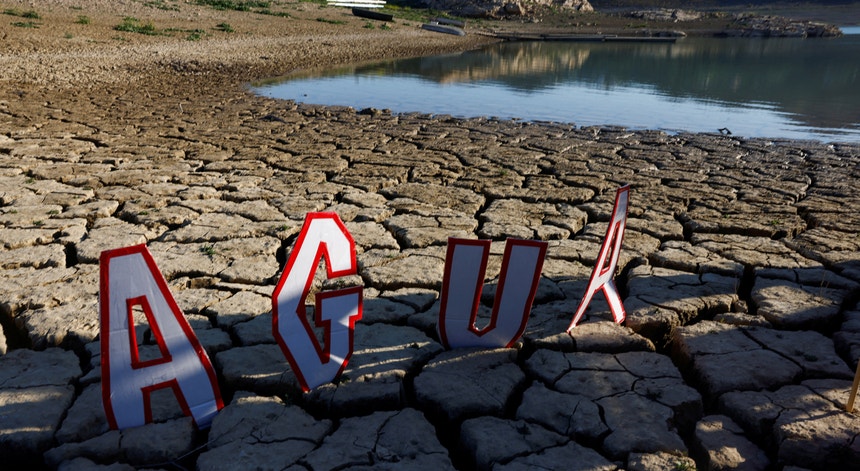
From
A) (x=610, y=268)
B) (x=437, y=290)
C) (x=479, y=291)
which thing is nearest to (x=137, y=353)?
(x=479, y=291)

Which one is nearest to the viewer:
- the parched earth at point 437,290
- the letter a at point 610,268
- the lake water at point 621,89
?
the parched earth at point 437,290

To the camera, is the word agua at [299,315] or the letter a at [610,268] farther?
the letter a at [610,268]

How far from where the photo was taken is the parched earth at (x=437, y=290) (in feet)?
6.58

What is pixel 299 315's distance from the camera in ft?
7.03

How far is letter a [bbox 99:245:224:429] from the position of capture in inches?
73.0

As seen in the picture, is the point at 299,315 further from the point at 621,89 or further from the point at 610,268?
the point at 621,89

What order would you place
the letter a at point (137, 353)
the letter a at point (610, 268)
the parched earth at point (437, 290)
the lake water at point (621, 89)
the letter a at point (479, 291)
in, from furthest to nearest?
the lake water at point (621, 89)
the letter a at point (610, 268)
the letter a at point (479, 291)
the parched earth at point (437, 290)
the letter a at point (137, 353)

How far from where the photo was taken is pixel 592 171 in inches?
213

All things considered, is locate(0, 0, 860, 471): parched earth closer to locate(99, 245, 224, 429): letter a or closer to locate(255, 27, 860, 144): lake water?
locate(99, 245, 224, 429): letter a

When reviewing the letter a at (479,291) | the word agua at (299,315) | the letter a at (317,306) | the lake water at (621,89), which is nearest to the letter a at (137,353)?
the word agua at (299,315)

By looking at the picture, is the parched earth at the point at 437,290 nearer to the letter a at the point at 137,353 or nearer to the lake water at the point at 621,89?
the letter a at the point at 137,353

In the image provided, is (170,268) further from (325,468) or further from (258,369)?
(325,468)

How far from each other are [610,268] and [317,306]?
48.2 inches

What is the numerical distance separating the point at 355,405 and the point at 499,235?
1875 millimetres
